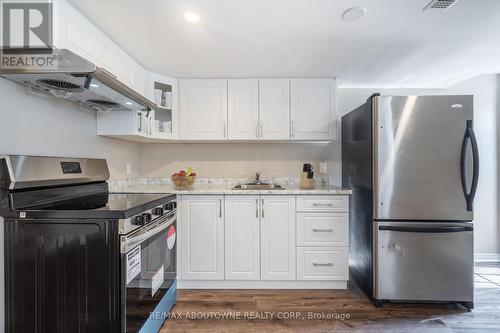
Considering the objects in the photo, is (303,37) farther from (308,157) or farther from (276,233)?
(276,233)

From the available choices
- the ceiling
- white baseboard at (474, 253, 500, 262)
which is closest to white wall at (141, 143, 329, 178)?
the ceiling

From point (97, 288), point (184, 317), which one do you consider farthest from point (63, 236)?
point (184, 317)

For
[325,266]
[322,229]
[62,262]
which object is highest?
[62,262]

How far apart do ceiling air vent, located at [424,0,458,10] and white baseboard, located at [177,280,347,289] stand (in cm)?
228

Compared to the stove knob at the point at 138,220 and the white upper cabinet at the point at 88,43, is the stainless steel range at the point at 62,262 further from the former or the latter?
the white upper cabinet at the point at 88,43

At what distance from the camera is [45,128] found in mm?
1591

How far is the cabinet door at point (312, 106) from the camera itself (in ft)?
8.57

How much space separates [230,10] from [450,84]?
293cm

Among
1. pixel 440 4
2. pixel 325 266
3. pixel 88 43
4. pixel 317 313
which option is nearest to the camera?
pixel 440 4

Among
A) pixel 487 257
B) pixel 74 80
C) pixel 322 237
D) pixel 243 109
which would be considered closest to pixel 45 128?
pixel 74 80

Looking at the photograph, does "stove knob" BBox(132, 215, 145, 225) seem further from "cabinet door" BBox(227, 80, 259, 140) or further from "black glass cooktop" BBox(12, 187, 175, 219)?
"cabinet door" BBox(227, 80, 259, 140)

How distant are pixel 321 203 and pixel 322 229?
0.81 ft

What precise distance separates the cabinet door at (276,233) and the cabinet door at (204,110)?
0.92 metres

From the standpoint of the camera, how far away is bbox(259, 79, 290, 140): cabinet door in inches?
103
